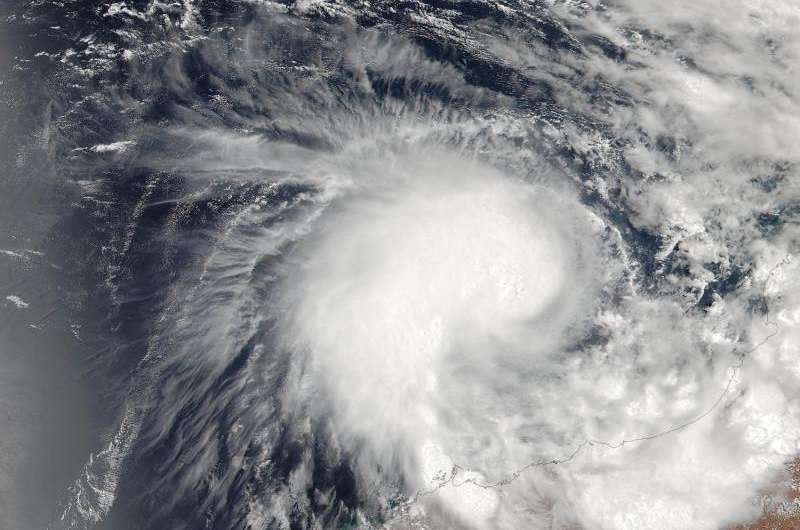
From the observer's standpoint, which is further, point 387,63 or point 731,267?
point 387,63

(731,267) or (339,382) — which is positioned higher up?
(731,267)

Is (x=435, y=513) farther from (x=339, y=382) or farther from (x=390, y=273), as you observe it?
(x=390, y=273)

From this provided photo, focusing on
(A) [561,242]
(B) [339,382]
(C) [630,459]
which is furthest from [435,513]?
(A) [561,242]

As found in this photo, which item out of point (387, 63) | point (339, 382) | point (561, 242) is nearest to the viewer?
point (339, 382)

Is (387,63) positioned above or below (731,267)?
above

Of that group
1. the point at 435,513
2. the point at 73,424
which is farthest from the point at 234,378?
the point at 435,513

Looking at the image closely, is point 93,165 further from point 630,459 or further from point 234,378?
point 630,459

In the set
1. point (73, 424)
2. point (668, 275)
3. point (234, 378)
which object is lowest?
point (73, 424)

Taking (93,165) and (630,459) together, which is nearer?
(630,459)

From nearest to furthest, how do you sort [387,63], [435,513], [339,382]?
[435,513] < [339,382] < [387,63]
